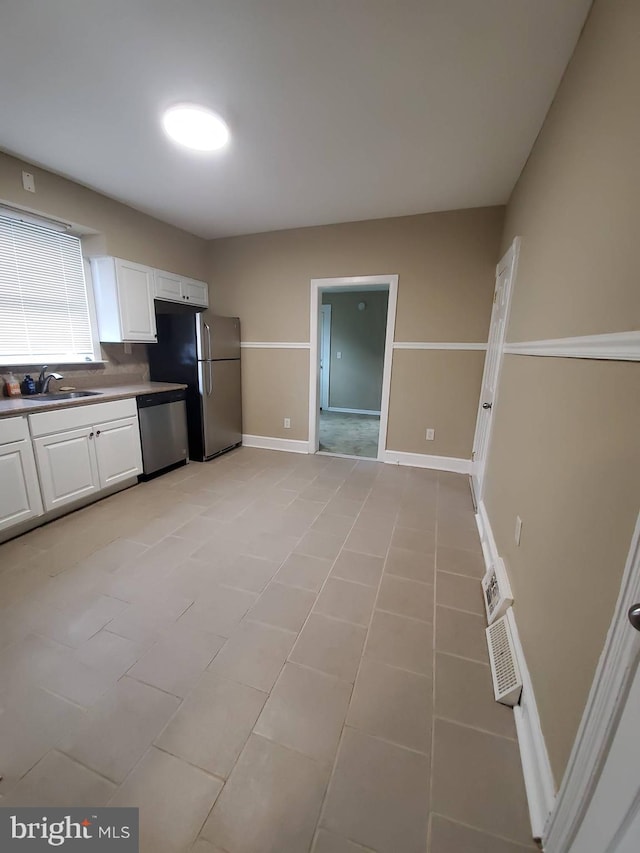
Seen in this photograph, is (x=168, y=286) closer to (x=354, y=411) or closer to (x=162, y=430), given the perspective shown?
(x=162, y=430)

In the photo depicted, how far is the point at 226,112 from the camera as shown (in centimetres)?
183

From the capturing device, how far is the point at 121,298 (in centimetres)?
304

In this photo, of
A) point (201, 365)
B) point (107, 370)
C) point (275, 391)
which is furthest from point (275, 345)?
point (107, 370)

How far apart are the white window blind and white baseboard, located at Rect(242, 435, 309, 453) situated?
197cm

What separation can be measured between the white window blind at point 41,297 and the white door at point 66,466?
793 millimetres

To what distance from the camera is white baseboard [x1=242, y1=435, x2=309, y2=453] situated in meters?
4.17

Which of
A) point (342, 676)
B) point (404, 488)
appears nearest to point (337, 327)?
point (404, 488)

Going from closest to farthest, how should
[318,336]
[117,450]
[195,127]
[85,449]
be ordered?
[195,127] → [85,449] → [117,450] → [318,336]

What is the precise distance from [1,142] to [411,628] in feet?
12.6

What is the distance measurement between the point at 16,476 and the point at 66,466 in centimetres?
32

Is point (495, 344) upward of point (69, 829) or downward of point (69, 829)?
upward

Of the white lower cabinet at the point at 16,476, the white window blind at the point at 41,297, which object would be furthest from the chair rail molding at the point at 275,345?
the white lower cabinet at the point at 16,476

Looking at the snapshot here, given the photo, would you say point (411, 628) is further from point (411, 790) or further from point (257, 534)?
point (257, 534)

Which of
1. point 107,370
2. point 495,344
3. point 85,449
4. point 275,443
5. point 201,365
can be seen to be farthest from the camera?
point 275,443
